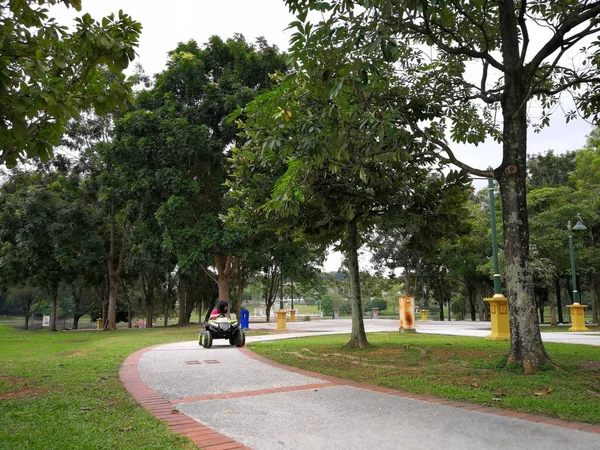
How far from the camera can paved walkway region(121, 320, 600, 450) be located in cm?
430

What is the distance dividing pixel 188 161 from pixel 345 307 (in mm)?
61138

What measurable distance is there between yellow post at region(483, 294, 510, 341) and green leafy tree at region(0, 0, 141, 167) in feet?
39.1

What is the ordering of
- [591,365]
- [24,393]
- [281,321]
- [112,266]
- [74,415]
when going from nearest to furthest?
[74,415] → [24,393] → [591,365] → [281,321] → [112,266]

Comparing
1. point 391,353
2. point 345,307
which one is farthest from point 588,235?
point 345,307

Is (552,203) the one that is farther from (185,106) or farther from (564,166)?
(185,106)

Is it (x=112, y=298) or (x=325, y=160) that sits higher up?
(x=325, y=160)

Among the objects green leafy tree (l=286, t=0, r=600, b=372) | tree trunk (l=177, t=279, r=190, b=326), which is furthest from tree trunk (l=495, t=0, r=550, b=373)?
tree trunk (l=177, t=279, r=190, b=326)

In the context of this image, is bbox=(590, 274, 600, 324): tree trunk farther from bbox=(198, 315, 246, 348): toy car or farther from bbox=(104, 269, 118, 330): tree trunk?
bbox=(104, 269, 118, 330): tree trunk

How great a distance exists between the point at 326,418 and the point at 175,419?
1.60m

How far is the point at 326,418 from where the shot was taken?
516 cm

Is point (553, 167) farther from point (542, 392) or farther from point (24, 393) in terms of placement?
point (24, 393)

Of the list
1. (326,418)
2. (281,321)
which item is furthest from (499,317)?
(281,321)

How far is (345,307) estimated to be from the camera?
7988 cm

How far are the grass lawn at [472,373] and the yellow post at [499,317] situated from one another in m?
1.81
